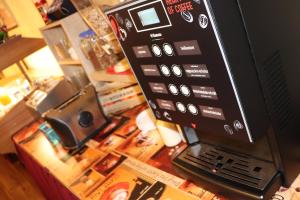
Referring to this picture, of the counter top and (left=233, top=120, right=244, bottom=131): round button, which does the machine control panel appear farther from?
the counter top

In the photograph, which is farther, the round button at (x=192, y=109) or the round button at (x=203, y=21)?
the round button at (x=192, y=109)

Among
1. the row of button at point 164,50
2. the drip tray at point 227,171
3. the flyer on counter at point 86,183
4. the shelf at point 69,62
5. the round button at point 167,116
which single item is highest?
the row of button at point 164,50

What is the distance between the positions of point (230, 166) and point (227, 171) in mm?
18

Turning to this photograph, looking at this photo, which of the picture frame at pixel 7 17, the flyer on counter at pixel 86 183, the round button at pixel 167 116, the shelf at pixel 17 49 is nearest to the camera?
the round button at pixel 167 116

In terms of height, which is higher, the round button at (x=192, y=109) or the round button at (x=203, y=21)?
the round button at (x=203, y=21)

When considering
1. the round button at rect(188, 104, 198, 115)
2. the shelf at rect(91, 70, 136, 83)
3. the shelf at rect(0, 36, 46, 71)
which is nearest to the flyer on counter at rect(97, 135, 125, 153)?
the shelf at rect(91, 70, 136, 83)

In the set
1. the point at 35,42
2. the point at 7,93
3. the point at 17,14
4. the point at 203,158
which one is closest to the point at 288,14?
the point at 203,158

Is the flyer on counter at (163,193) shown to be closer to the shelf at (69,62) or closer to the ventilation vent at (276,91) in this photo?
the ventilation vent at (276,91)

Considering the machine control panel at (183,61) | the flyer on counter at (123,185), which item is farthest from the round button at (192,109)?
the flyer on counter at (123,185)

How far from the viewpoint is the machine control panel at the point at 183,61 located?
50 cm

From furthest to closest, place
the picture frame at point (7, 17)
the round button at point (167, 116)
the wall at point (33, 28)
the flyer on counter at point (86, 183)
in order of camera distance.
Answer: the picture frame at point (7, 17) → the wall at point (33, 28) → the flyer on counter at point (86, 183) → the round button at point (167, 116)

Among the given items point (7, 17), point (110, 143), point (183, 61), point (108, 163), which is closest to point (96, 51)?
point (110, 143)

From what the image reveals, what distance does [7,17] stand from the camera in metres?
2.58

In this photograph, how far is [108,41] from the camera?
51.7 inches
